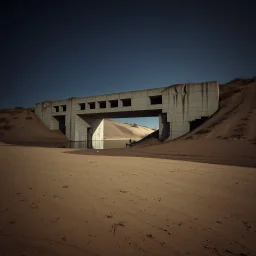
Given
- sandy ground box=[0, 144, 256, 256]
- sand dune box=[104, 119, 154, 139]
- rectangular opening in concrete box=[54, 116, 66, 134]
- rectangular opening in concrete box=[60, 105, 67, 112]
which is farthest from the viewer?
sand dune box=[104, 119, 154, 139]

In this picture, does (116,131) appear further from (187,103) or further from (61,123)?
(187,103)

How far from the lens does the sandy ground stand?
1646 millimetres

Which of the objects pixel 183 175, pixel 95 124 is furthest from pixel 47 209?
pixel 95 124

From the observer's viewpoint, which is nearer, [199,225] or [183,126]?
[199,225]

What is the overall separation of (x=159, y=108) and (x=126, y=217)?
16278mm

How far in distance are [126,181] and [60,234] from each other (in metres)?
2.08

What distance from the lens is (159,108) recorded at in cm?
1773

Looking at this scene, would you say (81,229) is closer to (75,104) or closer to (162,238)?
(162,238)

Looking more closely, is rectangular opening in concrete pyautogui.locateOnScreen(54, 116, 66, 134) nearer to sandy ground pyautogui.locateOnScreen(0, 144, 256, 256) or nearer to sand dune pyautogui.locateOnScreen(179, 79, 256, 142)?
sand dune pyautogui.locateOnScreen(179, 79, 256, 142)

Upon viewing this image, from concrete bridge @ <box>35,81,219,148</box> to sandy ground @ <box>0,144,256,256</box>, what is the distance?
1327 cm

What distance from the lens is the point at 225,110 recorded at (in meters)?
14.6

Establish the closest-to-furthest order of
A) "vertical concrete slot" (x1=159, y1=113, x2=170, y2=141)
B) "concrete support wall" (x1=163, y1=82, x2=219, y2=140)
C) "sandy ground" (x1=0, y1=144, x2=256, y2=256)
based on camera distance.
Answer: "sandy ground" (x1=0, y1=144, x2=256, y2=256) < "concrete support wall" (x1=163, y1=82, x2=219, y2=140) < "vertical concrete slot" (x1=159, y1=113, x2=170, y2=141)

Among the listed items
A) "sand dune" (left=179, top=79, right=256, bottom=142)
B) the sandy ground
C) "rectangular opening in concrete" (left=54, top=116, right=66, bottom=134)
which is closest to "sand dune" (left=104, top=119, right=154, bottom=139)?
"rectangular opening in concrete" (left=54, top=116, right=66, bottom=134)

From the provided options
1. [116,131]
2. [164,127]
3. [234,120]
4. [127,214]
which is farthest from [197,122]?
[116,131]
